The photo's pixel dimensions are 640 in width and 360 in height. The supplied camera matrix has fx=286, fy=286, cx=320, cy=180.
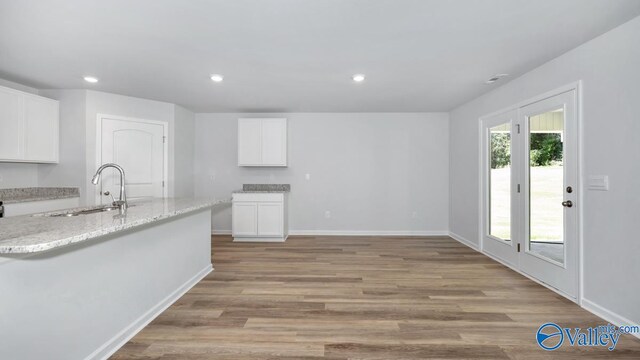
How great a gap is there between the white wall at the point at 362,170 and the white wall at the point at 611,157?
2.69 meters

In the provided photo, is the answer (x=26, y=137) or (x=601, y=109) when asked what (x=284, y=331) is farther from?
(x=26, y=137)

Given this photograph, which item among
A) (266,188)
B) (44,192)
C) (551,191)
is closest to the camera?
(551,191)

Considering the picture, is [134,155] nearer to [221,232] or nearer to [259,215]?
[221,232]

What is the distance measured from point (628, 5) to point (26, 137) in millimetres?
6143

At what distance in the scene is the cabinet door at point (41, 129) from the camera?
3662 millimetres

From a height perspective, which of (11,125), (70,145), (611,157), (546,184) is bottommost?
(546,184)

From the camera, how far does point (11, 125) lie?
136 inches

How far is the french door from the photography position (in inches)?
107

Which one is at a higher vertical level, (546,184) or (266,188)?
(546,184)

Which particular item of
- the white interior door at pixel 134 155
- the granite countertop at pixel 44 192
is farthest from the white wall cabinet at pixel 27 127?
the white interior door at pixel 134 155

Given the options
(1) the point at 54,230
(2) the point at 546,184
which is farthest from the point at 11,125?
(2) the point at 546,184

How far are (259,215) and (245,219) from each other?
0.85 feet

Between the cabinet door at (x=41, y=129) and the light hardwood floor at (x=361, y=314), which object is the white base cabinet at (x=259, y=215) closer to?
the light hardwood floor at (x=361, y=314)

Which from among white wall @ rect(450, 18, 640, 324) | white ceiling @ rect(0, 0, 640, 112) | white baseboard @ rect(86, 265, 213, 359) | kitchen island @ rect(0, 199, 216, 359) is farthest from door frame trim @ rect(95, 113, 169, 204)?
white wall @ rect(450, 18, 640, 324)
